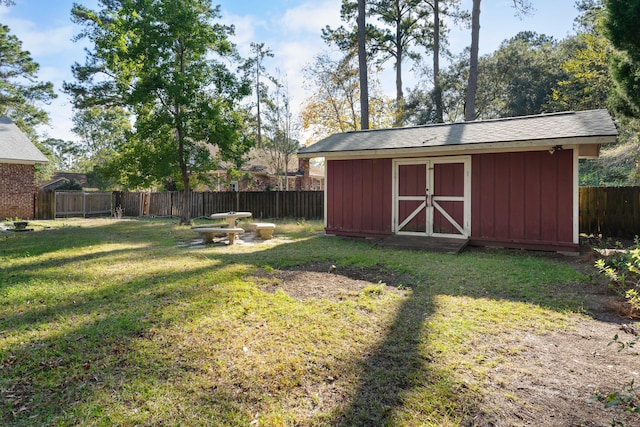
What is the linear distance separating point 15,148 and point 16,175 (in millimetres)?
1172

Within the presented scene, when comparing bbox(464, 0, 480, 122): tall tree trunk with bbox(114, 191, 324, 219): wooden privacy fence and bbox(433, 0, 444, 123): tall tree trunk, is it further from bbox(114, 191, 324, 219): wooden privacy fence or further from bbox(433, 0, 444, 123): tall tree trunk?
Result: bbox(114, 191, 324, 219): wooden privacy fence

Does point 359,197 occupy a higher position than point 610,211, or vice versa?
point 359,197

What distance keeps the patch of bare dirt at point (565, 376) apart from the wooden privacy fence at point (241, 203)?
11.9m

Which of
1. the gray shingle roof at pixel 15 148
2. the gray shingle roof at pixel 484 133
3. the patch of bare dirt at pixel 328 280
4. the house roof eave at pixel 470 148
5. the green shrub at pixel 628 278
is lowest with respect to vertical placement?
the patch of bare dirt at pixel 328 280

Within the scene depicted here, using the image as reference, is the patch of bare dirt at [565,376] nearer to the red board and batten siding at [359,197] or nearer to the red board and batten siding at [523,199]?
the red board and batten siding at [523,199]

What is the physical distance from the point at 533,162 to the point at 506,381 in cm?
649

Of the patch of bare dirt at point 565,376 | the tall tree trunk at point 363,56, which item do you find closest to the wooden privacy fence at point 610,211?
the patch of bare dirt at point 565,376

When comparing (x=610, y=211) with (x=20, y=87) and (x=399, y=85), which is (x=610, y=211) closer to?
(x=399, y=85)

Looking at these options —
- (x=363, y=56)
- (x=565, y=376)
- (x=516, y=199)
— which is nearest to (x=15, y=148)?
(x=363, y=56)

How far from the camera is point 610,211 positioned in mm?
10297

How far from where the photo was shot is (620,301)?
438 centimetres

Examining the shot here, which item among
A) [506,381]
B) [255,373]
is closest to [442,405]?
[506,381]

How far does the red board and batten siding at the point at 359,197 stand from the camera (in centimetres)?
951

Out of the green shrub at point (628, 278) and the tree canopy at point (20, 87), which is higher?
the tree canopy at point (20, 87)
